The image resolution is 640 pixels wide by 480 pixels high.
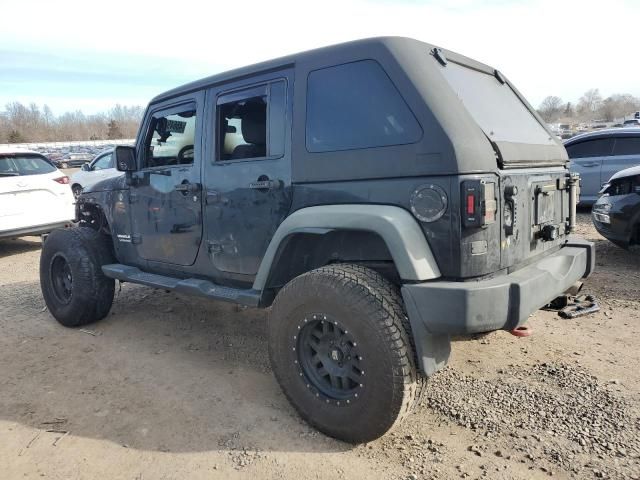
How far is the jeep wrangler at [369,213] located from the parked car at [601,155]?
21.3 ft

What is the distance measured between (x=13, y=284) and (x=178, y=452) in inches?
198

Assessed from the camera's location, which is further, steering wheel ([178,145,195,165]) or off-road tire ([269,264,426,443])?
steering wheel ([178,145,195,165])

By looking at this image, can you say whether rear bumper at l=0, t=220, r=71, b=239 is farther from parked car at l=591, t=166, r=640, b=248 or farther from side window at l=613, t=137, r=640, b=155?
side window at l=613, t=137, r=640, b=155

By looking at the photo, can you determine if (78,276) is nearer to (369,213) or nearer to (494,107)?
(369,213)

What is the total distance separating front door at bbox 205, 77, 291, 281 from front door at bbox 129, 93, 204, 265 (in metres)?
0.18

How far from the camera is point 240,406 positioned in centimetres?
312

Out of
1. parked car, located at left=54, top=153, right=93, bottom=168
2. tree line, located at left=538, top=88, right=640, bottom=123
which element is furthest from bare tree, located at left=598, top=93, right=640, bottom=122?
parked car, located at left=54, top=153, right=93, bottom=168

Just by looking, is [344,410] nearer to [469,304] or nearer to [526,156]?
[469,304]

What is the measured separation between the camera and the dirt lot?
2.50 metres

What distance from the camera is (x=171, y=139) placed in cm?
400

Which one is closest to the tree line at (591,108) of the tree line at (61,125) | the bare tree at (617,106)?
the bare tree at (617,106)

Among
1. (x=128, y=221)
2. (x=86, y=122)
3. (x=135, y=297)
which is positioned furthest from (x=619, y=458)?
(x=86, y=122)

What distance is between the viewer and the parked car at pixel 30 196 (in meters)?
7.64

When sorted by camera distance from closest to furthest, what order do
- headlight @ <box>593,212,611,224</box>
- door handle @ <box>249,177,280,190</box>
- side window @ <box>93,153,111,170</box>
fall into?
door handle @ <box>249,177,280,190</box>, headlight @ <box>593,212,611,224</box>, side window @ <box>93,153,111,170</box>
